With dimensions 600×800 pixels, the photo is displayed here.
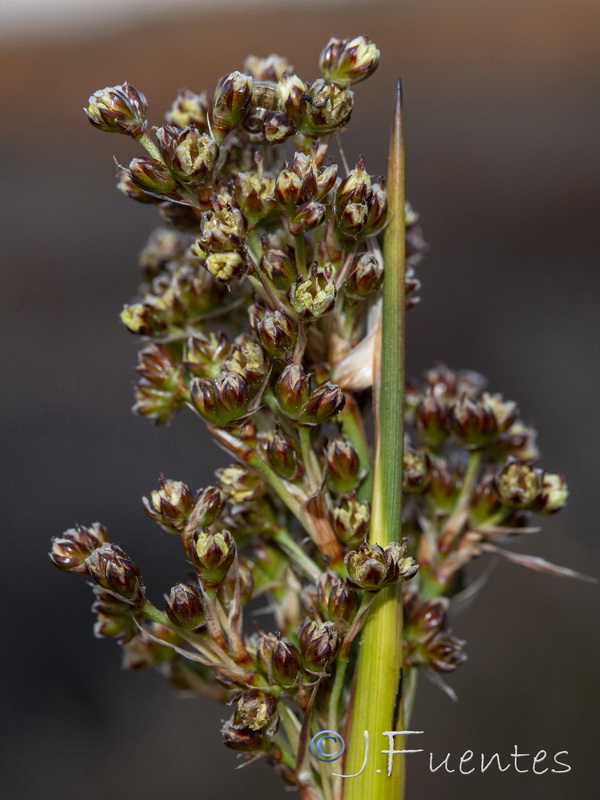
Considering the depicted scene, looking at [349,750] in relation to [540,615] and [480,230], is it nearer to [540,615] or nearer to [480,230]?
[540,615]

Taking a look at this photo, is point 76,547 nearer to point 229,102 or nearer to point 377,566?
point 377,566

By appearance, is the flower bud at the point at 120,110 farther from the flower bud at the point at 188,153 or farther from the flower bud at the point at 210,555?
the flower bud at the point at 210,555

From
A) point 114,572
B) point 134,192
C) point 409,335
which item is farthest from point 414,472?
point 409,335

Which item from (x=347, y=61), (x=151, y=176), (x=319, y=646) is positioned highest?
(x=347, y=61)

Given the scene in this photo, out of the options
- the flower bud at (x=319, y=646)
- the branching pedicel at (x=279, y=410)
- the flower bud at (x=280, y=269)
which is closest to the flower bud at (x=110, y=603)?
the branching pedicel at (x=279, y=410)

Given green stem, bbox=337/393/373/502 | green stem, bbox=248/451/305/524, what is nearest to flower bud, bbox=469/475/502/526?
green stem, bbox=337/393/373/502

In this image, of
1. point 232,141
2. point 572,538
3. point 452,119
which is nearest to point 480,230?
point 452,119

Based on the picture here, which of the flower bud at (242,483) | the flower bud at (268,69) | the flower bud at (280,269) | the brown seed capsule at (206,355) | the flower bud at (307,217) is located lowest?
the flower bud at (242,483)
